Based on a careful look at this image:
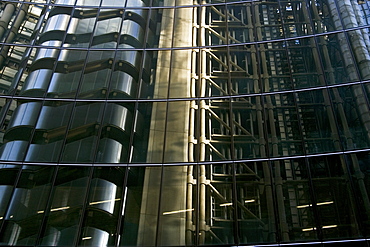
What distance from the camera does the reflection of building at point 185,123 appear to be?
14.9 m

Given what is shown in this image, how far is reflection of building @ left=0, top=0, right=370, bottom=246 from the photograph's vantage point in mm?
14859

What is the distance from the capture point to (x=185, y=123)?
17672 mm

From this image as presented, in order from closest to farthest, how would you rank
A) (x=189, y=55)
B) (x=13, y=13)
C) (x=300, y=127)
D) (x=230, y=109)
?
(x=300, y=127), (x=230, y=109), (x=189, y=55), (x=13, y=13)

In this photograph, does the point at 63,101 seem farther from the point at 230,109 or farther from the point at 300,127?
the point at 300,127

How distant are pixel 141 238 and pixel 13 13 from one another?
1521 centimetres

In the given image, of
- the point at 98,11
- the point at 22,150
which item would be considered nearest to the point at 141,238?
the point at 22,150

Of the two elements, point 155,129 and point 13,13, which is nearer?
point 155,129

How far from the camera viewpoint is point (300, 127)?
1652cm

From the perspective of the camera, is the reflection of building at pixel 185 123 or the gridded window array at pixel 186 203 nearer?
the gridded window array at pixel 186 203

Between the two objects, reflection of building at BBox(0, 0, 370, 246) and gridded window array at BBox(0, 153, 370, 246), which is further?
reflection of building at BBox(0, 0, 370, 246)

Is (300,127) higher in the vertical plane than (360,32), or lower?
lower

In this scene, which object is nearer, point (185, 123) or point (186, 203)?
point (186, 203)

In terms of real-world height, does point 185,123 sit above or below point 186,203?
above

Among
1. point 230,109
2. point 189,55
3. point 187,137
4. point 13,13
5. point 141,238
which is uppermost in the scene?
point 13,13
